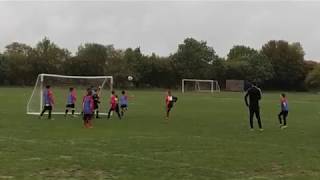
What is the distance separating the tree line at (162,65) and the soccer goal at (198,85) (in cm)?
585

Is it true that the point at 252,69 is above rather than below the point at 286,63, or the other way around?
below

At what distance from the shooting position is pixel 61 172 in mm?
11828

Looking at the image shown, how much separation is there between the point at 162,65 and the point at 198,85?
1243 cm

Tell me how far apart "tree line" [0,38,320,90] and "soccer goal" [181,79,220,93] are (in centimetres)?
585

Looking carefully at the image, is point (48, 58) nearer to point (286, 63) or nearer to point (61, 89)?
point (286, 63)

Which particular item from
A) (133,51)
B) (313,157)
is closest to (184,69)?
(133,51)

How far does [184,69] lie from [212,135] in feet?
338

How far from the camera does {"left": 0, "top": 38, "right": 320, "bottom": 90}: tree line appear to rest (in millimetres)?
117250

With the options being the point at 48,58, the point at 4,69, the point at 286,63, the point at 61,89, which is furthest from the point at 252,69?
the point at 61,89

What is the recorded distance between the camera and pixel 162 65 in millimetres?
120750

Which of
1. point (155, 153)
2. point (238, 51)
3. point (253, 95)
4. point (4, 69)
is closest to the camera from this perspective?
point (155, 153)

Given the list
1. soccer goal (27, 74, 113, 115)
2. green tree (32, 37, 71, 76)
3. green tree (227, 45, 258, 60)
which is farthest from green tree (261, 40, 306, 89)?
soccer goal (27, 74, 113, 115)

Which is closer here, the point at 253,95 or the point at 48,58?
the point at 253,95

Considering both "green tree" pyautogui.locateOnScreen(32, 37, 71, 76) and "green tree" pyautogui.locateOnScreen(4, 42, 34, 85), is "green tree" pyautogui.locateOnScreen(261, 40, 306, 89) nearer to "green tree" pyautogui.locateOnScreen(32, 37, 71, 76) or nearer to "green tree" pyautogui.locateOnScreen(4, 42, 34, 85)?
"green tree" pyautogui.locateOnScreen(32, 37, 71, 76)
